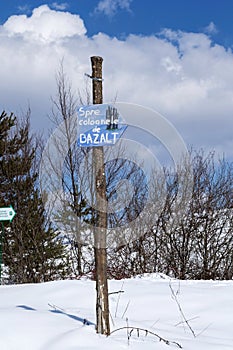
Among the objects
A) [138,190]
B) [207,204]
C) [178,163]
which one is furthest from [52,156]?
[207,204]

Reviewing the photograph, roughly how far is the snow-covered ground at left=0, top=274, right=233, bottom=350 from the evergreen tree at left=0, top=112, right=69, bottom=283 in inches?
216

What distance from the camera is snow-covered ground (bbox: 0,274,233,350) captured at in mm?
2871

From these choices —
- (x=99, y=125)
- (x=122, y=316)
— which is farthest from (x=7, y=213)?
(x=99, y=125)

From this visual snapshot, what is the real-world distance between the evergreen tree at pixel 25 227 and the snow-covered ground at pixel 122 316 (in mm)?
5481

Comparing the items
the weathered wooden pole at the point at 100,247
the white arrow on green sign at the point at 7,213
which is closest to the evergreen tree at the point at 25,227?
the white arrow on green sign at the point at 7,213

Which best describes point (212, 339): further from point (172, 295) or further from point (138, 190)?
point (138, 190)

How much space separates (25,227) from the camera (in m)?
11.3

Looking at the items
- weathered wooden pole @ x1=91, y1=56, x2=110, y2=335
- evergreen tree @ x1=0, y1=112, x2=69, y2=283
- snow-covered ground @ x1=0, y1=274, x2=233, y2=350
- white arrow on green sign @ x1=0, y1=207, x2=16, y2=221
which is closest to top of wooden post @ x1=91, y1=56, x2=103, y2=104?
weathered wooden pole @ x1=91, y1=56, x2=110, y2=335

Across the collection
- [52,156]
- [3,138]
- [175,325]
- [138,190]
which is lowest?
[175,325]

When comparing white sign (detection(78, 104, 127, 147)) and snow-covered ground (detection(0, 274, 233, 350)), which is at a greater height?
white sign (detection(78, 104, 127, 147))

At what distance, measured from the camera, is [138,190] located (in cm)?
926

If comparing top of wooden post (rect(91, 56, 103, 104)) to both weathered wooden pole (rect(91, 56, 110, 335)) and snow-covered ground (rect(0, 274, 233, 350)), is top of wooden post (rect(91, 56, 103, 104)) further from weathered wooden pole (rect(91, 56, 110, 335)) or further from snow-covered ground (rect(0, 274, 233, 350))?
snow-covered ground (rect(0, 274, 233, 350))

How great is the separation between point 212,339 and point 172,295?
1.44 meters

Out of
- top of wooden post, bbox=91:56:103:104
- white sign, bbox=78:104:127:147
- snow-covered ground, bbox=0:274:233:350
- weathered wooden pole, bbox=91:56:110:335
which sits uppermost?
top of wooden post, bbox=91:56:103:104
